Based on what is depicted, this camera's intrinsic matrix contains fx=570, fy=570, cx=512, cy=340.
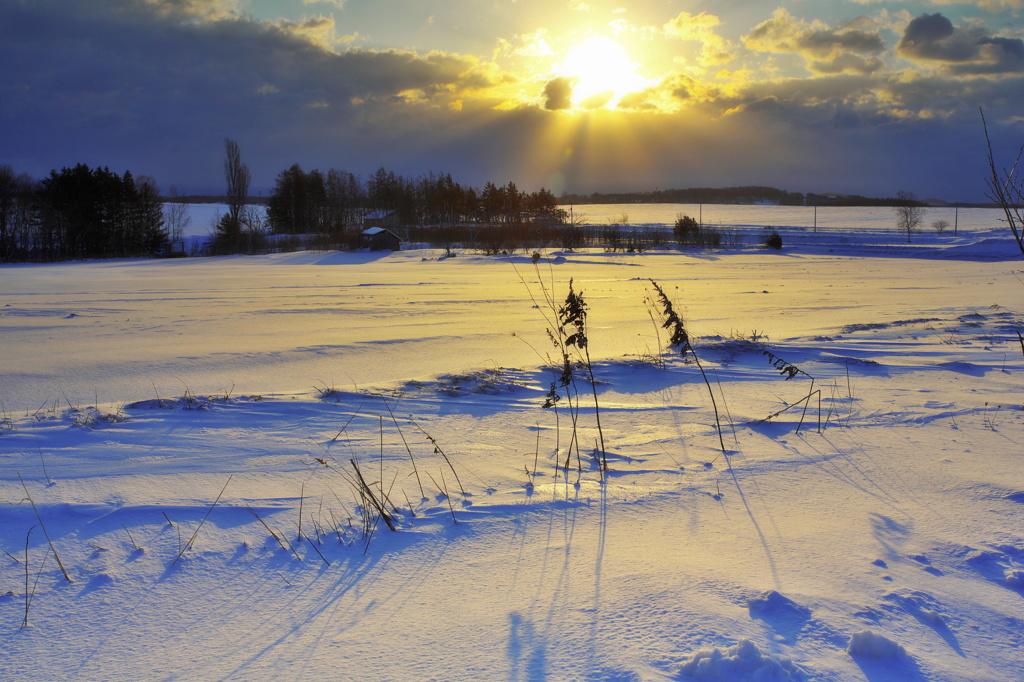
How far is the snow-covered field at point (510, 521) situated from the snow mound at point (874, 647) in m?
0.01

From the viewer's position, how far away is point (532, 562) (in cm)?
239

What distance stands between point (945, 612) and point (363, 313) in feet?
33.4

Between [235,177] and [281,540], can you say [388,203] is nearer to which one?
[235,177]

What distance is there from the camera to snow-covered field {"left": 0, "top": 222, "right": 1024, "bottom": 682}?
6.07 ft

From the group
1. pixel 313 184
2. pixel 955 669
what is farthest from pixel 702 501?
pixel 313 184

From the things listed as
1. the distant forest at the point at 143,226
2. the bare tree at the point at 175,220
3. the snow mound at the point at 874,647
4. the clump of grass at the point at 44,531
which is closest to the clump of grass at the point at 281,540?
the clump of grass at the point at 44,531

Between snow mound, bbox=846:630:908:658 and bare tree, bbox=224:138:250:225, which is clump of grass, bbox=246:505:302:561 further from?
bare tree, bbox=224:138:250:225

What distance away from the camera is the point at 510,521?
2758 millimetres

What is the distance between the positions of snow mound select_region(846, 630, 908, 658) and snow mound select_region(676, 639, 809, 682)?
0.24 m

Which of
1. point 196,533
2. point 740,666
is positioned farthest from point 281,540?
point 740,666

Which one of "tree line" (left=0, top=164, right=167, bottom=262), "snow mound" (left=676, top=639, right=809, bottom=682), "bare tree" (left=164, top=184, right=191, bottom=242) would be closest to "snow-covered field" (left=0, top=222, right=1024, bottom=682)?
"snow mound" (left=676, top=639, right=809, bottom=682)

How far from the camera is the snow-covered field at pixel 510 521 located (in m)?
1.85

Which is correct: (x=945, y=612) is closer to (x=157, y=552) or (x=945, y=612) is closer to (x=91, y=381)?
(x=157, y=552)

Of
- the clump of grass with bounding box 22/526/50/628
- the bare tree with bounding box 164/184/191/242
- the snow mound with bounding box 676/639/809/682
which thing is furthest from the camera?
the bare tree with bounding box 164/184/191/242
